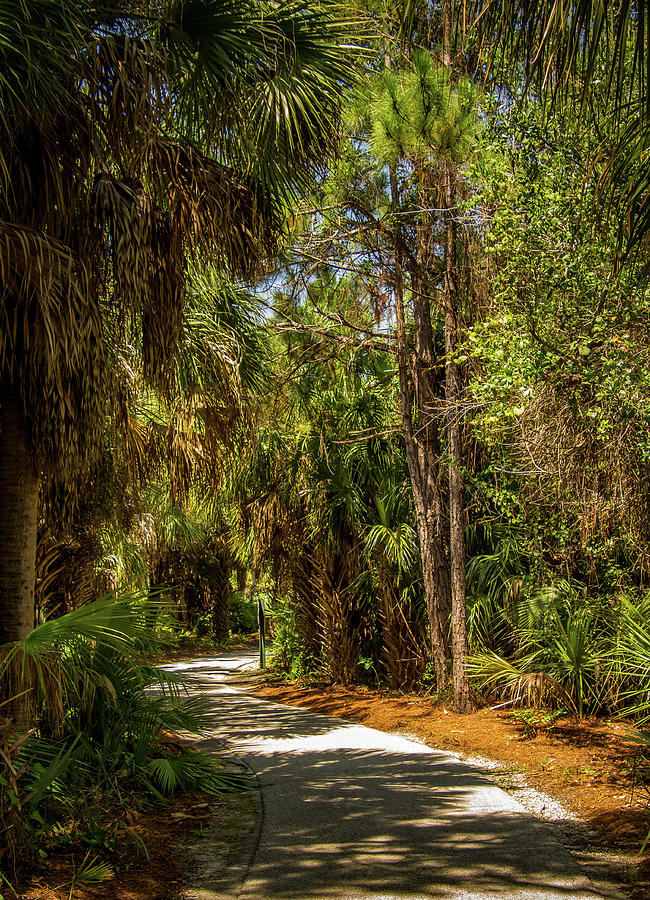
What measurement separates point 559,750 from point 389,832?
Answer: 2795mm

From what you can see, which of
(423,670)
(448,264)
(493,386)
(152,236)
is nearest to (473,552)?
(423,670)

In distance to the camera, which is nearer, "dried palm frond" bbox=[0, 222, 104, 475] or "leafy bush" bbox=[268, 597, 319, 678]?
"dried palm frond" bbox=[0, 222, 104, 475]

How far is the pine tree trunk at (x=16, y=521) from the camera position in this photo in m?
5.31

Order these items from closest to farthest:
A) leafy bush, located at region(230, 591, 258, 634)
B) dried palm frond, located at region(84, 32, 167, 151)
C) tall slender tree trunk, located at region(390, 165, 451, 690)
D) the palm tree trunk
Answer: dried palm frond, located at region(84, 32, 167, 151) → tall slender tree trunk, located at region(390, 165, 451, 690) → the palm tree trunk → leafy bush, located at region(230, 591, 258, 634)

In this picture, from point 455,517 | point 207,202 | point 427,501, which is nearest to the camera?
point 207,202

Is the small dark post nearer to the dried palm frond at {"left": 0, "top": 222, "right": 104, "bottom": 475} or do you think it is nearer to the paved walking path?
the paved walking path

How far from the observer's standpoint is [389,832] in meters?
5.43

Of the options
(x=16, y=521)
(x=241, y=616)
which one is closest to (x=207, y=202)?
(x=16, y=521)

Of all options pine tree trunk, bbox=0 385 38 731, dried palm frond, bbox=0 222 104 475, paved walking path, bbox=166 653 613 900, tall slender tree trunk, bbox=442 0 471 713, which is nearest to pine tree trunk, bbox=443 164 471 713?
tall slender tree trunk, bbox=442 0 471 713

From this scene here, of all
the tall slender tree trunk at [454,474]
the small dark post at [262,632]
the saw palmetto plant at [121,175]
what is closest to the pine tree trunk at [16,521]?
the saw palmetto plant at [121,175]

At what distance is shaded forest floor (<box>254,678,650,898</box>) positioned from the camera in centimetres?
537

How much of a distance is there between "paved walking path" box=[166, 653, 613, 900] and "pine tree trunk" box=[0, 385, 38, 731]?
2.19 metres

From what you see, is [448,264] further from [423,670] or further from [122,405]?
[423,670]

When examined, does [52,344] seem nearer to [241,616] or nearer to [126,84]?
[126,84]
